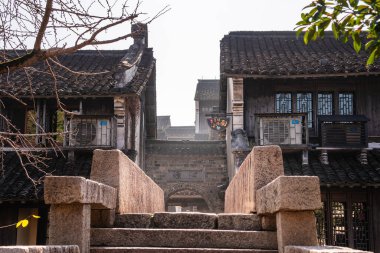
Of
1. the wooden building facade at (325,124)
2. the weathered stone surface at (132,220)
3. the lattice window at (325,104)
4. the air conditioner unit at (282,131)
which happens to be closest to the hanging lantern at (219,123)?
the wooden building facade at (325,124)

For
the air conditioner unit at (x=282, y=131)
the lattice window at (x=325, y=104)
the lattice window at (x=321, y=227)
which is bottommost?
the lattice window at (x=321, y=227)

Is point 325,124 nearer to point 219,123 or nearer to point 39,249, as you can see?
point 219,123

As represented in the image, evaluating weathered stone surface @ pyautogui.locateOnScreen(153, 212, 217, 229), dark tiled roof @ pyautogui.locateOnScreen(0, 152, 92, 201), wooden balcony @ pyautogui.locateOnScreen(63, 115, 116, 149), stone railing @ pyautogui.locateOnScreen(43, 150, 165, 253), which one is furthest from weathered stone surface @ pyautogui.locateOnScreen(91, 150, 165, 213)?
wooden balcony @ pyautogui.locateOnScreen(63, 115, 116, 149)

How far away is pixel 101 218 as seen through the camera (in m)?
5.18

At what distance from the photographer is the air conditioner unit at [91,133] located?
46.2 ft

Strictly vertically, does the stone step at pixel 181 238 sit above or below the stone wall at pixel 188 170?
below

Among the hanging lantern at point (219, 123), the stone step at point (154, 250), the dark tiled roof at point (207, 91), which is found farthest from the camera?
the dark tiled roof at point (207, 91)

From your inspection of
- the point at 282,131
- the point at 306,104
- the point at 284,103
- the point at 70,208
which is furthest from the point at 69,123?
the point at 70,208

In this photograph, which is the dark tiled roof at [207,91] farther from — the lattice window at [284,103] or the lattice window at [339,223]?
the lattice window at [339,223]

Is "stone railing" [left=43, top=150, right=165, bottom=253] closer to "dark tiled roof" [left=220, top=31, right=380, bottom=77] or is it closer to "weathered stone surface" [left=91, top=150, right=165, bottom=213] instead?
"weathered stone surface" [left=91, top=150, right=165, bottom=213]

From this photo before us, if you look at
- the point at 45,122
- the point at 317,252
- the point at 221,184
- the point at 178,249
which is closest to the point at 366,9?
the point at 317,252

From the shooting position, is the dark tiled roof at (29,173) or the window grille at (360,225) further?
the window grille at (360,225)

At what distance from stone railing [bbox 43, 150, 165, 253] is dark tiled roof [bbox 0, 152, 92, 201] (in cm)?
594

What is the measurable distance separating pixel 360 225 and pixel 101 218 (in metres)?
10.4
